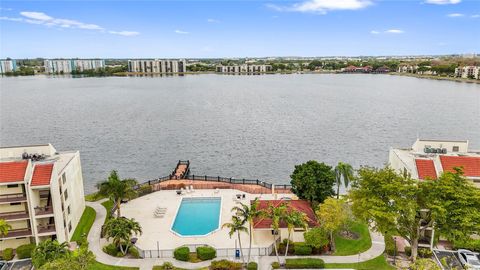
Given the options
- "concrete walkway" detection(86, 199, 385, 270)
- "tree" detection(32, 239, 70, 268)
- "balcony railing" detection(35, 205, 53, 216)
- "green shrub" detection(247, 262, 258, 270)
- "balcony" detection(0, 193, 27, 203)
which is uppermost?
"balcony" detection(0, 193, 27, 203)

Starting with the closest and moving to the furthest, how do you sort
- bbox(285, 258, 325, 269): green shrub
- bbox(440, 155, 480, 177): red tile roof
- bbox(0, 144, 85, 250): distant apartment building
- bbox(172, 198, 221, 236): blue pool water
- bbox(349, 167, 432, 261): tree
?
bbox(349, 167, 432, 261): tree
bbox(285, 258, 325, 269): green shrub
bbox(0, 144, 85, 250): distant apartment building
bbox(440, 155, 480, 177): red tile roof
bbox(172, 198, 221, 236): blue pool water

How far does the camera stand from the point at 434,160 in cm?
3903

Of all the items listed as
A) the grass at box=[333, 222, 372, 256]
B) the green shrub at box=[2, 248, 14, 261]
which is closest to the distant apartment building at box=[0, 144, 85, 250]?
the green shrub at box=[2, 248, 14, 261]

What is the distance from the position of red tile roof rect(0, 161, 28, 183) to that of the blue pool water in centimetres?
1676

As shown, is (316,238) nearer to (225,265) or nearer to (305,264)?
(305,264)

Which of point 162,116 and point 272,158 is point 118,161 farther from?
point 162,116

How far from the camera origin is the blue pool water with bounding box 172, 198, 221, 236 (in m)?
41.7

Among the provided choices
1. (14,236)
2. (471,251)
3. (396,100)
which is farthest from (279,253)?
(396,100)

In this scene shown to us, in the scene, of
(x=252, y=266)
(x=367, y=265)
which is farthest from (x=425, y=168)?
(x=252, y=266)

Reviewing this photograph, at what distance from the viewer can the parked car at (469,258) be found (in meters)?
32.8

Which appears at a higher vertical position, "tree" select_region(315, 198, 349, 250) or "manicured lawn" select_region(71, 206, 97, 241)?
"tree" select_region(315, 198, 349, 250)

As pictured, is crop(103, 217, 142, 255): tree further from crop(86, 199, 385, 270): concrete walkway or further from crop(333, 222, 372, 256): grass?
crop(333, 222, 372, 256): grass

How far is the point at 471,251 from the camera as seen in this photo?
35.2m

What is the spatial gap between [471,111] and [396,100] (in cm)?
3100
